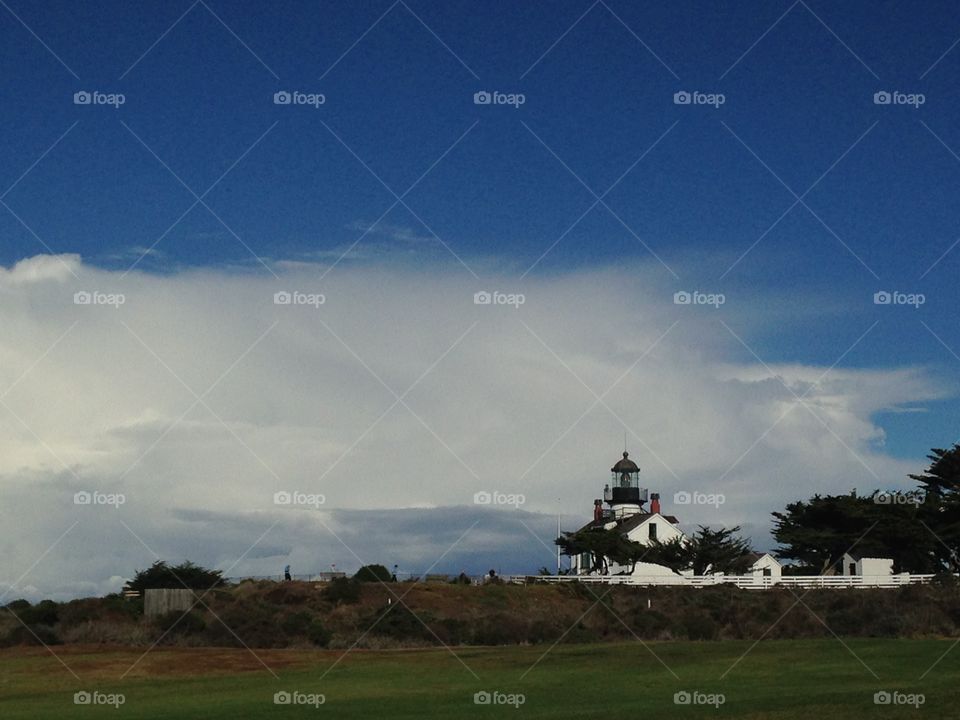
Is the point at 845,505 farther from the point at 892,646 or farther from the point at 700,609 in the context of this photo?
the point at 892,646

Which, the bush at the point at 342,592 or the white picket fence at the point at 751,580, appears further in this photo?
the white picket fence at the point at 751,580

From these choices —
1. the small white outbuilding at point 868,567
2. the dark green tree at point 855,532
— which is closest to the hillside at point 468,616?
the small white outbuilding at point 868,567

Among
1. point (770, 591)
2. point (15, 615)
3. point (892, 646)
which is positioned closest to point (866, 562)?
point (770, 591)

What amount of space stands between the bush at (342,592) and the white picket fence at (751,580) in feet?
45.6

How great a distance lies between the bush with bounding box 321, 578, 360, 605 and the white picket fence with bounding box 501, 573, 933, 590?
13.9m

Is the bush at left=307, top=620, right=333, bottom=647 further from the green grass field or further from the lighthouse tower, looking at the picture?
the lighthouse tower

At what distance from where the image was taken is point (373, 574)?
232 ft

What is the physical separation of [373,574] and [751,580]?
21931 millimetres

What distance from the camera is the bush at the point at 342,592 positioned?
62156 millimetres

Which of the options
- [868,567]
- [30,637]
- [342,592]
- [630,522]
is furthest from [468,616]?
[630,522]

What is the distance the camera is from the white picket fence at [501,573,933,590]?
69000 mm

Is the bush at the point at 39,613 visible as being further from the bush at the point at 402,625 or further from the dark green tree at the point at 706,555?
the dark green tree at the point at 706,555

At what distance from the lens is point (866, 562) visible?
244ft

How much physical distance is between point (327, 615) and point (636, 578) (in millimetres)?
24134
